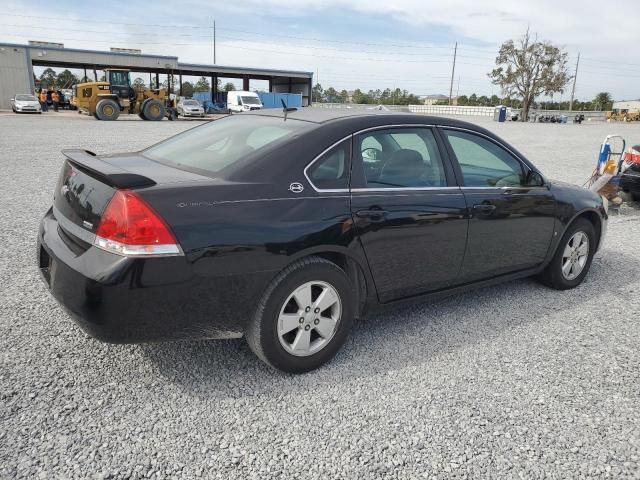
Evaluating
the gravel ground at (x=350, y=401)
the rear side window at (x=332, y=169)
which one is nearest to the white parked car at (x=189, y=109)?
the gravel ground at (x=350, y=401)

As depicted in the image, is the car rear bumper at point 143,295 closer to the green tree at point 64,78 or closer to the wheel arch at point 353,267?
the wheel arch at point 353,267

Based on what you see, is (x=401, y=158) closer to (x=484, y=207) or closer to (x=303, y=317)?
(x=484, y=207)

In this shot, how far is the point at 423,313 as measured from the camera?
3963mm

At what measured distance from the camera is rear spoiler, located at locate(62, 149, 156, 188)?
8.25ft

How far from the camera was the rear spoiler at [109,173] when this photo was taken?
2514 millimetres

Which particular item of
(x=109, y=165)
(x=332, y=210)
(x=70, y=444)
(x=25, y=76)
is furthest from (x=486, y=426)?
(x=25, y=76)

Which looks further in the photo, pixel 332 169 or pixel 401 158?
pixel 401 158

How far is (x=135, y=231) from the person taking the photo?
2404mm

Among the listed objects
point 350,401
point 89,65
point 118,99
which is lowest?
point 350,401

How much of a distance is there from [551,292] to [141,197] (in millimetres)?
3639

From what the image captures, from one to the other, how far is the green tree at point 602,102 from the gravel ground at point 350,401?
362ft

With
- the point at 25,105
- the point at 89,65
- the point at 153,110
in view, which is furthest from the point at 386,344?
the point at 89,65

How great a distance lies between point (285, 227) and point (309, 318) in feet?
1.86

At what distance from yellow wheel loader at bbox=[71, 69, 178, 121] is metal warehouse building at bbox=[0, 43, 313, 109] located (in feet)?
53.2
